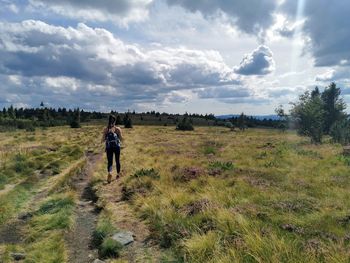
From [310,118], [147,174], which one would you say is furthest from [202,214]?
[310,118]

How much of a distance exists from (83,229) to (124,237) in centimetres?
175

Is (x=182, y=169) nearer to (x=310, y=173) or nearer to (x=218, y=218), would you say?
(x=310, y=173)

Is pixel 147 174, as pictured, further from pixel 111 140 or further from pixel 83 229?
pixel 83 229

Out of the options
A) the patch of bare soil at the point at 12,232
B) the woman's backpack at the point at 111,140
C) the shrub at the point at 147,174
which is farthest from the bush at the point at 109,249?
the woman's backpack at the point at 111,140

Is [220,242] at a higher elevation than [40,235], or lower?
higher

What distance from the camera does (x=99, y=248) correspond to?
26.8 feet

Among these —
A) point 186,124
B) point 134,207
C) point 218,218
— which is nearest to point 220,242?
point 218,218

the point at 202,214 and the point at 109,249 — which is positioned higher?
the point at 202,214

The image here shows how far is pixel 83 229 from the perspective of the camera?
32.2ft

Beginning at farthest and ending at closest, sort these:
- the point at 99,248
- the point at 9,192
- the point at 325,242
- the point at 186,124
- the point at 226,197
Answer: the point at 186,124 → the point at 9,192 → the point at 226,197 → the point at 99,248 → the point at 325,242

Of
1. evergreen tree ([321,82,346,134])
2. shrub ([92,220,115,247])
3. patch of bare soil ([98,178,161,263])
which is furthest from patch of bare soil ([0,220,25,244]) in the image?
evergreen tree ([321,82,346,134])

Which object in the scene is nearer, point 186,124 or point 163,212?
point 163,212

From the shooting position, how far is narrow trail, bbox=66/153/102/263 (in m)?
7.99

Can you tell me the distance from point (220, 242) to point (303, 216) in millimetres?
2622
